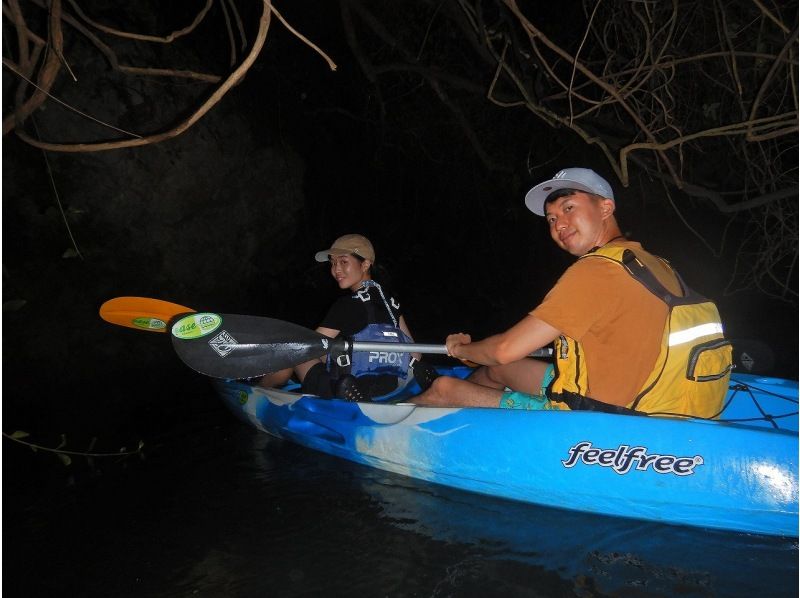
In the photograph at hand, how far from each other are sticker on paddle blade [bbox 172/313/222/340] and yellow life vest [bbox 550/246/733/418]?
Result: 78.0 inches

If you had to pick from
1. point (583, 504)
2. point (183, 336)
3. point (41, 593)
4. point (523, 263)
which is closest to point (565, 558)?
point (583, 504)

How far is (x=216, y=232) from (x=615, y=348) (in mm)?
5580

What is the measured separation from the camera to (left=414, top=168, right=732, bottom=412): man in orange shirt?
2.38 meters

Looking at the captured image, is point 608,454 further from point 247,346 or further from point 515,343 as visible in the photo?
point 247,346

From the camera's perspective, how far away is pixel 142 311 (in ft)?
13.6

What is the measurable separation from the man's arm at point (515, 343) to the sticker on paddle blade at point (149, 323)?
7.63ft

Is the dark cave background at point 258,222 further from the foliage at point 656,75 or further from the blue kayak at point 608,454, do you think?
the blue kayak at point 608,454

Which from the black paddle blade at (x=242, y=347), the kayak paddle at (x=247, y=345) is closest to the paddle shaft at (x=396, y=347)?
the kayak paddle at (x=247, y=345)

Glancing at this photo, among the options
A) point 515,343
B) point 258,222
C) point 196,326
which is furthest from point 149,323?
point 258,222

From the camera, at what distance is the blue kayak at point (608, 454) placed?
2475 mm

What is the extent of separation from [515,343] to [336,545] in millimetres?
1194

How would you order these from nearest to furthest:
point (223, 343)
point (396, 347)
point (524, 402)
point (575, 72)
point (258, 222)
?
1. point (524, 402)
2. point (396, 347)
3. point (223, 343)
4. point (575, 72)
5. point (258, 222)

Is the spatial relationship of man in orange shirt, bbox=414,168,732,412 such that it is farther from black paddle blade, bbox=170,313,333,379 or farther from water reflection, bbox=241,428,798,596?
black paddle blade, bbox=170,313,333,379

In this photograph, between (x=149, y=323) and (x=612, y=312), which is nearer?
(x=612, y=312)
